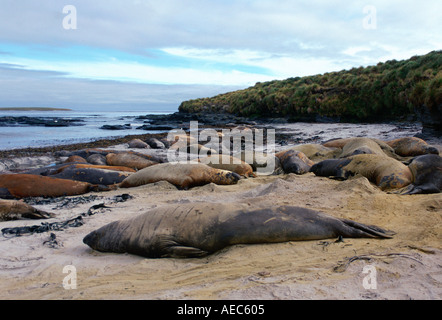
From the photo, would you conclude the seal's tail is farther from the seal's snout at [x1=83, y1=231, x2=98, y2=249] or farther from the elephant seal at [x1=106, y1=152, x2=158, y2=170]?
the elephant seal at [x1=106, y1=152, x2=158, y2=170]

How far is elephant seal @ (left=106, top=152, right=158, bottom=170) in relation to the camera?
9.75 meters

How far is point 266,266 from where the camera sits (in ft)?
9.59

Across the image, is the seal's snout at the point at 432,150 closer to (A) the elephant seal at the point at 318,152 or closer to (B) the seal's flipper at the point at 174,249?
(A) the elephant seal at the point at 318,152

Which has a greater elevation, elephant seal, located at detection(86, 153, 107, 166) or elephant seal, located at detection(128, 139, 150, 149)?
elephant seal, located at detection(128, 139, 150, 149)

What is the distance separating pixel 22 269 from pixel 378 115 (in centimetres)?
2066

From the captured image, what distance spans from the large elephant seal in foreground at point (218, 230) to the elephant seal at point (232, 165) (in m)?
4.48

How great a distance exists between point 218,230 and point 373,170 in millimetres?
A: 4120

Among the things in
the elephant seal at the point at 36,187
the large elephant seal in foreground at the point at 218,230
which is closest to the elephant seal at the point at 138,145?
the elephant seal at the point at 36,187

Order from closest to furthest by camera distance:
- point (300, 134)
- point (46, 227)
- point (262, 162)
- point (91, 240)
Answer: point (91, 240) < point (46, 227) < point (262, 162) < point (300, 134)

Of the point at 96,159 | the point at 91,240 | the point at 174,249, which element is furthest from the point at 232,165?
the point at 174,249

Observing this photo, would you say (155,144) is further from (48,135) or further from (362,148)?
(48,135)

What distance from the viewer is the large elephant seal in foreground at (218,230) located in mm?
3453

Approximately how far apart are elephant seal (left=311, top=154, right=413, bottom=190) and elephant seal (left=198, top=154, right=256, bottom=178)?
153cm

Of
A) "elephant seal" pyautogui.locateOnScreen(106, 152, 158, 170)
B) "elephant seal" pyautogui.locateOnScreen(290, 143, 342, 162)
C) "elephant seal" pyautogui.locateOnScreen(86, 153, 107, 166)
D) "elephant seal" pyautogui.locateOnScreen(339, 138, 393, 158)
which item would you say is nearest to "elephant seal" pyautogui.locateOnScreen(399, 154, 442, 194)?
"elephant seal" pyautogui.locateOnScreen(339, 138, 393, 158)
